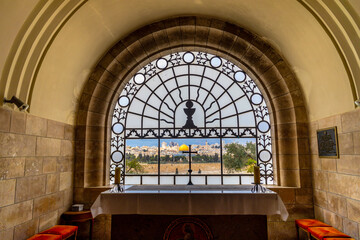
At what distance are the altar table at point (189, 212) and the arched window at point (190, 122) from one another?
5.51 ft

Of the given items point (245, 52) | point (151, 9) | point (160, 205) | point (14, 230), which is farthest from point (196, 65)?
point (14, 230)

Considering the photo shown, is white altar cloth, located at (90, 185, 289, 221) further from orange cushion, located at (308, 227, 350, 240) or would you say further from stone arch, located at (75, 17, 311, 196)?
stone arch, located at (75, 17, 311, 196)

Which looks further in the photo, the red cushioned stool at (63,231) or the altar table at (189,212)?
the red cushioned stool at (63,231)

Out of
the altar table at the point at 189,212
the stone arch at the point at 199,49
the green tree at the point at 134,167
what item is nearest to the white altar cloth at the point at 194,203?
the altar table at the point at 189,212

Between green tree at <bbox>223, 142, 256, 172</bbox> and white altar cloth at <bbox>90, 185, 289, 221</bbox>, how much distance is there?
184 centimetres

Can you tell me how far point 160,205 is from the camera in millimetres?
3324

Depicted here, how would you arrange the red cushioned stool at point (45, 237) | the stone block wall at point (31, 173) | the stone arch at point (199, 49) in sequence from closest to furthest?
the stone block wall at point (31, 173)
the red cushioned stool at point (45, 237)
the stone arch at point (199, 49)

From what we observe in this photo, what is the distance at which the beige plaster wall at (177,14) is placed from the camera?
3.65 meters

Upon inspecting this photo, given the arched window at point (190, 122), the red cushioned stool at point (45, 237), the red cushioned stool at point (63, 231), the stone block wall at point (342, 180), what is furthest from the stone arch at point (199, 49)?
the red cushioned stool at point (45, 237)

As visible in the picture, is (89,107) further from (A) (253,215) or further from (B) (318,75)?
(B) (318,75)

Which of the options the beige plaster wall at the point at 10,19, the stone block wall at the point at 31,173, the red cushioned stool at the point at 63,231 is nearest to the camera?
the beige plaster wall at the point at 10,19

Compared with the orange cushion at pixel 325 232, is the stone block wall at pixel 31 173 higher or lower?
higher

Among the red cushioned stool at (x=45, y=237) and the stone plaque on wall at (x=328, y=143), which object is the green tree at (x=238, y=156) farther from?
the red cushioned stool at (x=45, y=237)

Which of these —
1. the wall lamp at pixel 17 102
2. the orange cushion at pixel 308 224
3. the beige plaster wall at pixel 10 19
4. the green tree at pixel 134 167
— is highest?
the beige plaster wall at pixel 10 19
